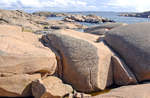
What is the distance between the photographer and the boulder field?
5.23 m

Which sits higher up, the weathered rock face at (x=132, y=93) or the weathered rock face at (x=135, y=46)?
the weathered rock face at (x=135, y=46)

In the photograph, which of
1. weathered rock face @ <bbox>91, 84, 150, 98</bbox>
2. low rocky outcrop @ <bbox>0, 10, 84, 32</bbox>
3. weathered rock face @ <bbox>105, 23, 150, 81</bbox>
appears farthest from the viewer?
low rocky outcrop @ <bbox>0, 10, 84, 32</bbox>

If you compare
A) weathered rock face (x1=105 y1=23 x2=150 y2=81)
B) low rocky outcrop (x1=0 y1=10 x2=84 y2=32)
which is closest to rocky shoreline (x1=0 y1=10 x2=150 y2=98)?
weathered rock face (x1=105 y1=23 x2=150 y2=81)

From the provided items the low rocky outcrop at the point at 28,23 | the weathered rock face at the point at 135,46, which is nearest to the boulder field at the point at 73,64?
the weathered rock face at the point at 135,46

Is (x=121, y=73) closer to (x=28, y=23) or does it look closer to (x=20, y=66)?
(x=20, y=66)

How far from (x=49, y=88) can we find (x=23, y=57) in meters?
1.03

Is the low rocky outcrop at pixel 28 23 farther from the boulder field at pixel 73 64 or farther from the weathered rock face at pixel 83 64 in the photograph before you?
the weathered rock face at pixel 83 64

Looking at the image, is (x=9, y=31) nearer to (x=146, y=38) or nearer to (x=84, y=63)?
(x=84, y=63)

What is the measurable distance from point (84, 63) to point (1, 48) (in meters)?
2.25

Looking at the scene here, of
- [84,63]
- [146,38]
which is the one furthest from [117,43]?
[84,63]

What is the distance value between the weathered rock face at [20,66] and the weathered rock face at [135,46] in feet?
6.95

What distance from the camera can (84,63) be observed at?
589 cm

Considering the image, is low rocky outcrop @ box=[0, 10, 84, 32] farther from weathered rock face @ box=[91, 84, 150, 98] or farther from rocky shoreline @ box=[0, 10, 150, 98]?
weathered rock face @ box=[91, 84, 150, 98]

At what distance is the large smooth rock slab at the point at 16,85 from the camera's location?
17.1 feet
